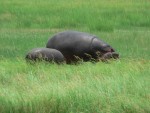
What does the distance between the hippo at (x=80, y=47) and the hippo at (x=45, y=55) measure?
40cm

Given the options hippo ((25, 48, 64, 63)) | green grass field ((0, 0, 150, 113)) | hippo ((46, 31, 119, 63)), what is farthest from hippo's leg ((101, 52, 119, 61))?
hippo ((25, 48, 64, 63))

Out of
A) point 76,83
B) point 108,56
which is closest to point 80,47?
point 108,56

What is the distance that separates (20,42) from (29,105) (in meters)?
6.20

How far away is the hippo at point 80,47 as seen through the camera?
8.59 meters

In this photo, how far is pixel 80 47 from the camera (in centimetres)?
866

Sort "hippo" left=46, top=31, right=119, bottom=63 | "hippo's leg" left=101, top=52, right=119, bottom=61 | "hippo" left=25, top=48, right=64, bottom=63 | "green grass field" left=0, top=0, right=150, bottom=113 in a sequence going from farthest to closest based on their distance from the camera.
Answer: "hippo" left=46, top=31, right=119, bottom=63 < "hippo's leg" left=101, top=52, right=119, bottom=61 < "hippo" left=25, top=48, right=64, bottom=63 < "green grass field" left=0, top=0, right=150, bottom=113

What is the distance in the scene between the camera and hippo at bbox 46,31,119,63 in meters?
8.59

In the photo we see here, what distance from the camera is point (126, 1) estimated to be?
21.7 meters

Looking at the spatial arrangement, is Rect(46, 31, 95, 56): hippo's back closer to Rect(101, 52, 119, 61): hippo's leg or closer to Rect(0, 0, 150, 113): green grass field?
Rect(101, 52, 119, 61): hippo's leg

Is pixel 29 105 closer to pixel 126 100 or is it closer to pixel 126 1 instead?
pixel 126 100

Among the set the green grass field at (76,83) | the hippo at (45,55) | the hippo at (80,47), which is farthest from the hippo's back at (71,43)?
the green grass field at (76,83)

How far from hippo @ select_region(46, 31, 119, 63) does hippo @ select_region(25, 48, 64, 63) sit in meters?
0.40

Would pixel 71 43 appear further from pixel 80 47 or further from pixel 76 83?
pixel 76 83

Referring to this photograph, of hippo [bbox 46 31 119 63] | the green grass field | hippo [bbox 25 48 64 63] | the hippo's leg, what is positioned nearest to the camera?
the green grass field
